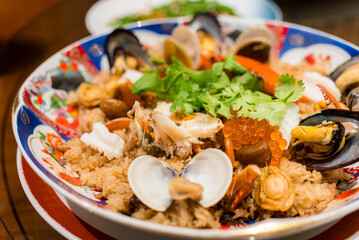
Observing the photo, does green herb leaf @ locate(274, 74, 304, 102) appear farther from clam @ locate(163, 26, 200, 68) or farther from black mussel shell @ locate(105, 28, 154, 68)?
black mussel shell @ locate(105, 28, 154, 68)

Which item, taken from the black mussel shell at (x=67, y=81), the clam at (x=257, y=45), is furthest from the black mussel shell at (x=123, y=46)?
the clam at (x=257, y=45)

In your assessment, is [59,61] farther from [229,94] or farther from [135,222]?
[135,222]

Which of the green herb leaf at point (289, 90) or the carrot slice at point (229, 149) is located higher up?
the green herb leaf at point (289, 90)

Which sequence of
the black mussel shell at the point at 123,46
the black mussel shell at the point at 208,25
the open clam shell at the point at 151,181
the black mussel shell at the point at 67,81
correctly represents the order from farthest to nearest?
the black mussel shell at the point at 208,25, the black mussel shell at the point at 123,46, the black mussel shell at the point at 67,81, the open clam shell at the point at 151,181

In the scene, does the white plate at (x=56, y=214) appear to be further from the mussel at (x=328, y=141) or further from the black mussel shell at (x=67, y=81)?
→ the mussel at (x=328, y=141)

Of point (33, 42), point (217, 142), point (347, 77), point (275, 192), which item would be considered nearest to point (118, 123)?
point (217, 142)

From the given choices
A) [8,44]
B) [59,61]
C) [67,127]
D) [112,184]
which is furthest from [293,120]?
[8,44]
